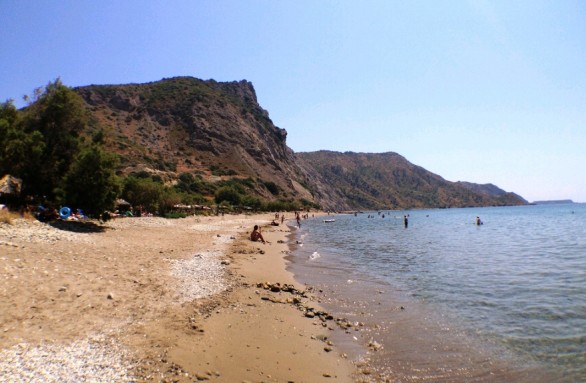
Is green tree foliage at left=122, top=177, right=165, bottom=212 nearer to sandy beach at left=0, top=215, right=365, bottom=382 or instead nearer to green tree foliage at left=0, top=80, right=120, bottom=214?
green tree foliage at left=0, top=80, right=120, bottom=214

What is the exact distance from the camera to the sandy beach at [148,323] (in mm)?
5238

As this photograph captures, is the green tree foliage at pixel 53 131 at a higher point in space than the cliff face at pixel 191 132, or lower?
lower

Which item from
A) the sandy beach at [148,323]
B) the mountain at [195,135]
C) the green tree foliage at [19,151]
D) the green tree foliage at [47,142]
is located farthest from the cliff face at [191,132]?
the sandy beach at [148,323]

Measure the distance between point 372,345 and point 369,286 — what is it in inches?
228

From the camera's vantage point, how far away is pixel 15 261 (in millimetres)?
9367

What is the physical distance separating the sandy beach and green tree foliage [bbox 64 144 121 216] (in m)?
8.18

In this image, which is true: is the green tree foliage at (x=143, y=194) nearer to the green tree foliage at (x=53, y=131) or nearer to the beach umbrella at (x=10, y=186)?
the green tree foliage at (x=53, y=131)

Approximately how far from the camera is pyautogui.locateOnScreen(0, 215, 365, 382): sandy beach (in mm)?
5238

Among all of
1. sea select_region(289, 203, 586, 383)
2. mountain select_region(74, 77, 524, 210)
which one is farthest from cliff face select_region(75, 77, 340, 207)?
sea select_region(289, 203, 586, 383)

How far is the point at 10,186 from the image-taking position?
71.1 ft

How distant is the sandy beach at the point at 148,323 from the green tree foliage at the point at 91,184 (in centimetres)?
818

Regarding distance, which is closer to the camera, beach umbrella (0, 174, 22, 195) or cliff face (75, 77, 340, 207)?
beach umbrella (0, 174, 22, 195)

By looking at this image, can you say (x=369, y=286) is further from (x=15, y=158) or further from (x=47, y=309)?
(x=15, y=158)

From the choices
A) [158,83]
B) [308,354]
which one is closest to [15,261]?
[308,354]
